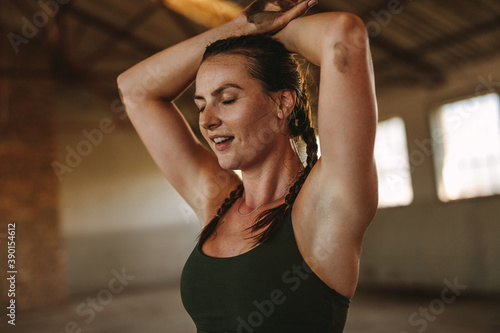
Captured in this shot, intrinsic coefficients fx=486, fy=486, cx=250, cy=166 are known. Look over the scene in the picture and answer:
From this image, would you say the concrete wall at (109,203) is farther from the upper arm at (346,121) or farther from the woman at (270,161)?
the upper arm at (346,121)

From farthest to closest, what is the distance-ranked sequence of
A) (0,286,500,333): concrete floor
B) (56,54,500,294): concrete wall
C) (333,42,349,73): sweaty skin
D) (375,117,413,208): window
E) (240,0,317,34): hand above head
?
(375,117,413,208): window → (56,54,500,294): concrete wall → (0,286,500,333): concrete floor → (240,0,317,34): hand above head → (333,42,349,73): sweaty skin

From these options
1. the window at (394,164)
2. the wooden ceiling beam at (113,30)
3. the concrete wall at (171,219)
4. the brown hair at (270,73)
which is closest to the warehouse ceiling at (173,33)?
the wooden ceiling beam at (113,30)

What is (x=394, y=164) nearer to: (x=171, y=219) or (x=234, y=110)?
(x=171, y=219)

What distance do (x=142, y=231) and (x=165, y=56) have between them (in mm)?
9714

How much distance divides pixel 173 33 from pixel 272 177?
7896 mm

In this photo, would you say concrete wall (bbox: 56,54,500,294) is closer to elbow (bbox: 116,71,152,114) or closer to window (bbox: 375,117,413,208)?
window (bbox: 375,117,413,208)

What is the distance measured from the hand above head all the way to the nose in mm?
221

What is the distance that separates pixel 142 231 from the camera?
35.0ft

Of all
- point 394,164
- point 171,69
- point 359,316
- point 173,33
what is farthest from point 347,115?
point 173,33

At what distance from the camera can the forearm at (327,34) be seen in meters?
0.90

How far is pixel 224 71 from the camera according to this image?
1.12 meters

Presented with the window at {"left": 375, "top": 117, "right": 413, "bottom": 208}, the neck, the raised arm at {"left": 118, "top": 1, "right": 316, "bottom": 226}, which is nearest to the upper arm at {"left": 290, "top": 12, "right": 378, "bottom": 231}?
the neck

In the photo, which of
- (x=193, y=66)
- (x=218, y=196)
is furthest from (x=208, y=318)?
(x=193, y=66)

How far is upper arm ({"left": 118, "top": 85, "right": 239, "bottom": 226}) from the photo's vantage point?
140 cm
